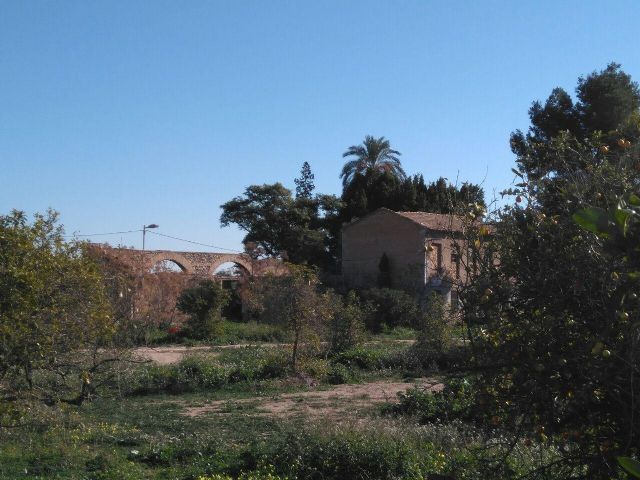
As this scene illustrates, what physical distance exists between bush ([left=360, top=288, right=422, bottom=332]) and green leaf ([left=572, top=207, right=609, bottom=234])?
32.0 meters

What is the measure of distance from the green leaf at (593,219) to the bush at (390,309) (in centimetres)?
3205

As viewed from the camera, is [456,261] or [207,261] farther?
[207,261]

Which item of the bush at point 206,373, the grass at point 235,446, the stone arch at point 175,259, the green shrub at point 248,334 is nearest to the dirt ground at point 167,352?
the bush at point 206,373

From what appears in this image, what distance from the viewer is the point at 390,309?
3588 centimetres

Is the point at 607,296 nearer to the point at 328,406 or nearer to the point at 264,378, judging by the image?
the point at 328,406

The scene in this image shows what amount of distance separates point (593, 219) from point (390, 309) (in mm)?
33901

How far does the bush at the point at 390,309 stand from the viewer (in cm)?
3456

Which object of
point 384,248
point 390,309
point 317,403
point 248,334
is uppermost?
point 384,248

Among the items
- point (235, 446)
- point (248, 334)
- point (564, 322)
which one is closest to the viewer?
point (564, 322)

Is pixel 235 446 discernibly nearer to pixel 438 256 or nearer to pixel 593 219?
pixel 438 256

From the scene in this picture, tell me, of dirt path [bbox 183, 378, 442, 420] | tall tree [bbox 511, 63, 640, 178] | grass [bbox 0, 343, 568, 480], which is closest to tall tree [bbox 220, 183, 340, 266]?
tall tree [bbox 511, 63, 640, 178]

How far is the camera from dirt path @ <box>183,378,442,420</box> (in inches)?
581

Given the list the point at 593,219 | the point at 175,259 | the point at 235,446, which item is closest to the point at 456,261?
the point at 593,219

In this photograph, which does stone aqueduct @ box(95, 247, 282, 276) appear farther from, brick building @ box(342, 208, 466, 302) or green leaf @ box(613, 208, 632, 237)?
green leaf @ box(613, 208, 632, 237)
